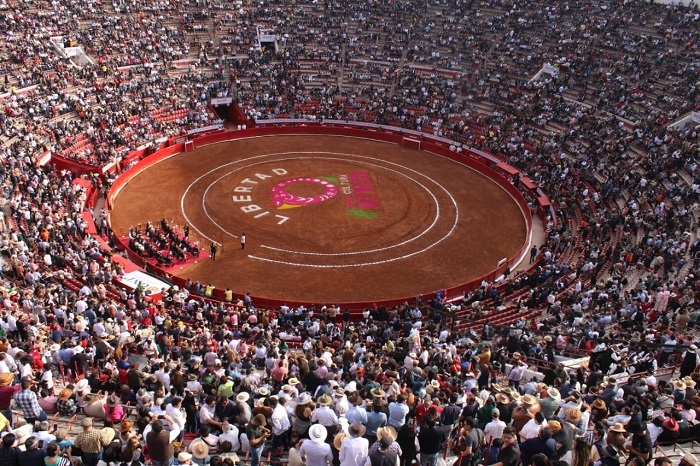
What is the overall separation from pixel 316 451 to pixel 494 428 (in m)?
→ 4.03

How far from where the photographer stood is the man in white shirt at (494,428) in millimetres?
12789

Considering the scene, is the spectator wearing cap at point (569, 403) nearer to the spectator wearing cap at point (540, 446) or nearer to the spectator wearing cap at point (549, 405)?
the spectator wearing cap at point (549, 405)

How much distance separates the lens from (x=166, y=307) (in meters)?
29.8

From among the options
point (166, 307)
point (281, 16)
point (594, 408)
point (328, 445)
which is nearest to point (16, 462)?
point (328, 445)

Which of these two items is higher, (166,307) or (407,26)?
(407,26)

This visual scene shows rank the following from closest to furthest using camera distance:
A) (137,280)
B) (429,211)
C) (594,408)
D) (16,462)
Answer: (16,462) < (594,408) < (137,280) < (429,211)

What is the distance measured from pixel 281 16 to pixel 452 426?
69590 mm

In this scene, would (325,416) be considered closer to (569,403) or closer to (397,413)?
(397,413)

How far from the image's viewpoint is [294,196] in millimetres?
47062

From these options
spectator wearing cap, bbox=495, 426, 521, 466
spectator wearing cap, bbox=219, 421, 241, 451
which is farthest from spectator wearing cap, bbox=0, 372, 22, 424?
spectator wearing cap, bbox=495, 426, 521, 466

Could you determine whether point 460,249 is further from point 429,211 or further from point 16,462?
point 16,462

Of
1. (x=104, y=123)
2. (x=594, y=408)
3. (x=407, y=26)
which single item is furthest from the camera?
(x=407, y=26)

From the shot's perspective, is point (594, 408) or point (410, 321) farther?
point (410, 321)

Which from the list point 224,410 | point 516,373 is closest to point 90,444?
point 224,410
